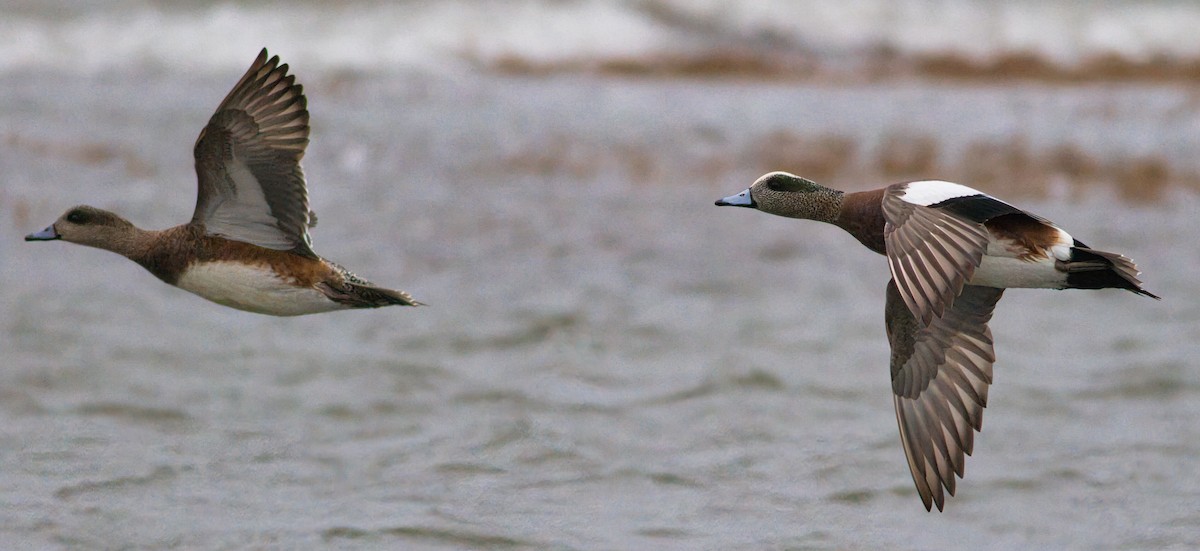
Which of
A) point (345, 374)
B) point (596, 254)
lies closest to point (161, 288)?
point (345, 374)

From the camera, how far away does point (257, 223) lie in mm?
5277

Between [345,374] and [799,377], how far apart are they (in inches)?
124

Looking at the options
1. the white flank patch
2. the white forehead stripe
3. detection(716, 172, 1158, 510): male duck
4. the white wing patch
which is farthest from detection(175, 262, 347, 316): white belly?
the white flank patch

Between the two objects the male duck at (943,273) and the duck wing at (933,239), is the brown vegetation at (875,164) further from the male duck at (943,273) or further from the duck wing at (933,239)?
the duck wing at (933,239)

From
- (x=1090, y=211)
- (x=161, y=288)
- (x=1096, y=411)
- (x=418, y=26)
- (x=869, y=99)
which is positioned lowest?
(x=1096, y=411)

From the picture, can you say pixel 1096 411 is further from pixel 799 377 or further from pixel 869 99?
pixel 869 99

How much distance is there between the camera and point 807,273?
40.0ft

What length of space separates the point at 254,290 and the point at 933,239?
7.39ft

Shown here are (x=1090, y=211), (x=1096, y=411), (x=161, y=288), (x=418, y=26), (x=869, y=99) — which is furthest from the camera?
(x=418, y=26)

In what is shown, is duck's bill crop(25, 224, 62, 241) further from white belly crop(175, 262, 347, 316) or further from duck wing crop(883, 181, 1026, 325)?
duck wing crop(883, 181, 1026, 325)

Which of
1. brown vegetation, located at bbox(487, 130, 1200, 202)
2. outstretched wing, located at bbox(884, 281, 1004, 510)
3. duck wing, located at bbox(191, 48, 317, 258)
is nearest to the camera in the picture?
duck wing, located at bbox(191, 48, 317, 258)

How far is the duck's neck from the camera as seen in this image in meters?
5.19

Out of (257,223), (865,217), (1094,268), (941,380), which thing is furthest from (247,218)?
(1094,268)

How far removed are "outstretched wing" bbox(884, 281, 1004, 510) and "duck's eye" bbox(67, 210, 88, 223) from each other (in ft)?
9.91
